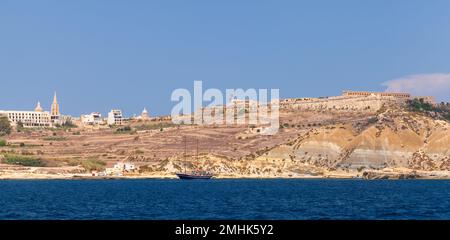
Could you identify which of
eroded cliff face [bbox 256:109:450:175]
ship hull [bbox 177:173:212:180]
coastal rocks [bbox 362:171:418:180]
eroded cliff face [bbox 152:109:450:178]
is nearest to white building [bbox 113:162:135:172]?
ship hull [bbox 177:173:212:180]

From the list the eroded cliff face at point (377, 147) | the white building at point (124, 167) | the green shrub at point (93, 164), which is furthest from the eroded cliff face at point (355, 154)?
the green shrub at point (93, 164)

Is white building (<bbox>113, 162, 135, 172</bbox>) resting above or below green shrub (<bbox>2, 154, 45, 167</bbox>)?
below

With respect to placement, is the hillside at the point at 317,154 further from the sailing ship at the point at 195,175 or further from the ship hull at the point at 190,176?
the ship hull at the point at 190,176

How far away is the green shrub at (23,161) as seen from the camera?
18138 cm

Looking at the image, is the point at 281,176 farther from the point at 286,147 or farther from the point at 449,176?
the point at 449,176

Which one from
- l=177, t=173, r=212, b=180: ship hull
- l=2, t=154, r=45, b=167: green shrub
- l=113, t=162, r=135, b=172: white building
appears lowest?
l=177, t=173, r=212, b=180: ship hull

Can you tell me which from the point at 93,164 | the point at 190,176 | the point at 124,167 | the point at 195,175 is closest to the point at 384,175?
the point at 195,175

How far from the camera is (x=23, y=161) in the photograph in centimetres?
18262

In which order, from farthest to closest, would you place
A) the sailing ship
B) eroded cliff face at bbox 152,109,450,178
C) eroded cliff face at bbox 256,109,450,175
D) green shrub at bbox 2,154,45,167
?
green shrub at bbox 2,154,45,167 < eroded cliff face at bbox 256,109,450,175 < eroded cliff face at bbox 152,109,450,178 < the sailing ship

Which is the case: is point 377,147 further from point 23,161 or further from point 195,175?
point 23,161

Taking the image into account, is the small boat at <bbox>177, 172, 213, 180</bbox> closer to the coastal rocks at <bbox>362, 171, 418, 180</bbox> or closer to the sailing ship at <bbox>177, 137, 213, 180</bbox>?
the sailing ship at <bbox>177, 137, 213, 180</bbox>

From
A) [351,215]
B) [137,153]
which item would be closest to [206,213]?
[351,215]

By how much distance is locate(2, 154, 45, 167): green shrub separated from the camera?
181 m

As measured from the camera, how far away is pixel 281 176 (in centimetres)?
16600
